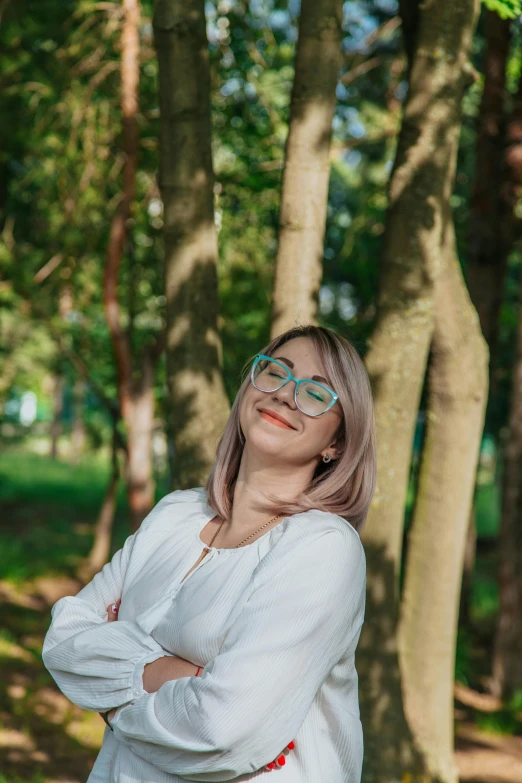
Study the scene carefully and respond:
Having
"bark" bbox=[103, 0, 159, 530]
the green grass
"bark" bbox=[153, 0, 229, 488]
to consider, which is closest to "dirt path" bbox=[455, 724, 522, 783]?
"bark" bbox=[103, 0, 159, 530]

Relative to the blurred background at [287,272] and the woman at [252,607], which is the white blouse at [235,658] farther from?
the blurred background at [287,272]

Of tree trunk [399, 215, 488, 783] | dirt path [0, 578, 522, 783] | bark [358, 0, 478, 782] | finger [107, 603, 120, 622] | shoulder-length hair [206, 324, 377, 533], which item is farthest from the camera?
dirt path [0, 578, 522, 783]

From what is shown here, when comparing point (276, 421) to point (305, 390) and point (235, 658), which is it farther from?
point (235, 658)

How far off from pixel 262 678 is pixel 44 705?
197 inches

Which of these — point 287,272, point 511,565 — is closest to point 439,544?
point 287,272

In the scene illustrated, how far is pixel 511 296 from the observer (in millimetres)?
12578

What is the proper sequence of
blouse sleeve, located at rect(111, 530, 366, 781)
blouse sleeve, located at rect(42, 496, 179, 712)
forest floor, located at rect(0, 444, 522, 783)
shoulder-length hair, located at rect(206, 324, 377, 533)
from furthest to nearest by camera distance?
forest floor, located at rect(0, 444, 522, 783) < shoulder-length hair, located at rect(206, 324, 377, 533) < blouse sleeve, located at rect(42, 496, 179, 712) < blouse sleeve, located at rect(111, 530, 366, 781)

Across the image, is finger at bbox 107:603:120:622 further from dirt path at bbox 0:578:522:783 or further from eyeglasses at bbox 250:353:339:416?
dirt path at bbox 0:578:522:783

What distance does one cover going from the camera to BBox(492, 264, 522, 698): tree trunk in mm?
6809

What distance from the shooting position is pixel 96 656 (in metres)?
2.03

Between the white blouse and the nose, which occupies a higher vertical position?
the nose

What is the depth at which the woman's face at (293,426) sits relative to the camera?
2123 mm

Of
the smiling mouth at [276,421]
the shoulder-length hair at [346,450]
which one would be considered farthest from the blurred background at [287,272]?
the smiling mouth at [276,421]

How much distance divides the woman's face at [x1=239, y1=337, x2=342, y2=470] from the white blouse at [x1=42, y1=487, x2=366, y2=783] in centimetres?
18
